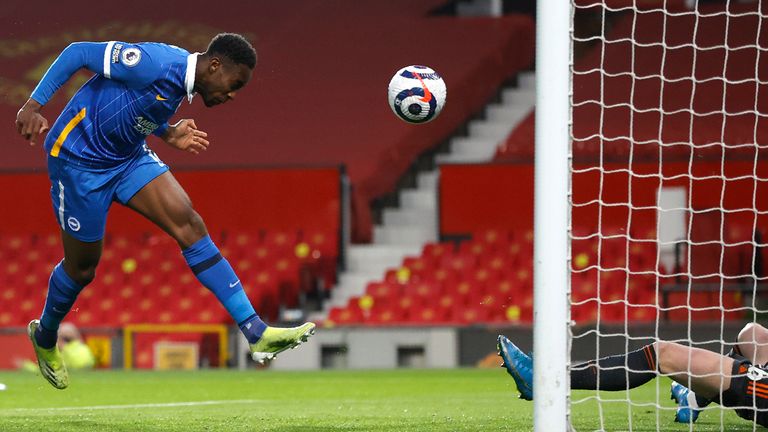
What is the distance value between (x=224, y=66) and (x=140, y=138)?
49 cm

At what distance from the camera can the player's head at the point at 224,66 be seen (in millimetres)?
4492

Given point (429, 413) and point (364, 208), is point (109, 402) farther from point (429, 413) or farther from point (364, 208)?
point (364, 208)

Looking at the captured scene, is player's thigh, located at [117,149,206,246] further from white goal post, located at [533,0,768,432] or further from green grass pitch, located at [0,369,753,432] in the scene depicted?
white goal post, located at [533,0,768,432]

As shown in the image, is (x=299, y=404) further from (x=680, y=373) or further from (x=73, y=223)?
(x=680, y=373)

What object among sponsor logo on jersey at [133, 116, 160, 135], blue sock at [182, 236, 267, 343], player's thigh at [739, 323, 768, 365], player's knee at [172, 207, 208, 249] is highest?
sponsor logo on jersey at [133, 116, 160, 135]

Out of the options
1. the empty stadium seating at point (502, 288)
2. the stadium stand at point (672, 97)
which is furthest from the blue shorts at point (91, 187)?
the stadium stand at point (672, 97)

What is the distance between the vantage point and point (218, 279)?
4.65 meters

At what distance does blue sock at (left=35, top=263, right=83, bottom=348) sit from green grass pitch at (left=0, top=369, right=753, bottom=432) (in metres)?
0.37

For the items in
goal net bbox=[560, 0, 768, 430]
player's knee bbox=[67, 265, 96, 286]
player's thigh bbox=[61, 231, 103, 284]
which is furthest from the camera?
goal net bbox=[560, 0, 768, 430]

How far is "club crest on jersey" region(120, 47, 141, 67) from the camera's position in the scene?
4.52 m

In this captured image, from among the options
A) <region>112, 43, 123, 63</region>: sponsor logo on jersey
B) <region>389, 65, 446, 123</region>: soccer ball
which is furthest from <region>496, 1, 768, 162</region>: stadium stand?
<region>112, 43, 123, 63</region>: sponsor logo on jersey

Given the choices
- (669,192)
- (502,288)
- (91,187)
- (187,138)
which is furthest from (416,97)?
(669,192)

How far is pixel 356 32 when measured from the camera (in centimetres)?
1570

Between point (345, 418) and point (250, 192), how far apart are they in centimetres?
928
